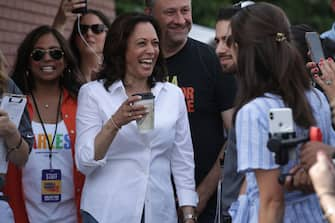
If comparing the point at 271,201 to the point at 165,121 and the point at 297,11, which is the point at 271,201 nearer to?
the point at 165,121

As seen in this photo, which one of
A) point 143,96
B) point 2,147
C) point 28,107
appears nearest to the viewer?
point 143,96

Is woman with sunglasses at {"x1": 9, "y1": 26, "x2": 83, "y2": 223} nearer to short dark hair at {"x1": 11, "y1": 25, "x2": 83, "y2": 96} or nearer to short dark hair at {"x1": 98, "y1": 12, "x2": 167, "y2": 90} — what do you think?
short dark hair at {"x1": 11, "y1": 25, "x2": 83, "y2": 96}

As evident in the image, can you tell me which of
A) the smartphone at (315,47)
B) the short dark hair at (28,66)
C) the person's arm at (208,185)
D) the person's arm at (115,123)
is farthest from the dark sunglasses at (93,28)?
the smartphone at (315,47)

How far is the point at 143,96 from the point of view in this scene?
17.5 feet

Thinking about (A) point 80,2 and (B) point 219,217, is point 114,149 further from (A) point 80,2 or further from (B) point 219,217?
(A) point 80,2

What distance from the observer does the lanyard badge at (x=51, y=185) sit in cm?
608

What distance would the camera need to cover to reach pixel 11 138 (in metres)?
5.66

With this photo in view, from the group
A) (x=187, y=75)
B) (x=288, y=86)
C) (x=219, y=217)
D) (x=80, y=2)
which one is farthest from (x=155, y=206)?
(x=80, y=2)

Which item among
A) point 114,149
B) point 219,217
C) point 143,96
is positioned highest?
point 143,96

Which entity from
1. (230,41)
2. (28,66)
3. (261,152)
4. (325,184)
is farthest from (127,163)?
(325,184)

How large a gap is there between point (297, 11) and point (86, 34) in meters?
16.4

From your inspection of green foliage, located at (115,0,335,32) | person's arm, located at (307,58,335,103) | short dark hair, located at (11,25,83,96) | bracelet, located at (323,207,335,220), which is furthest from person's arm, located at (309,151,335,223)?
green foliage, located at (115,0,335,32)

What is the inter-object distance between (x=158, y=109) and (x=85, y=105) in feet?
1.48

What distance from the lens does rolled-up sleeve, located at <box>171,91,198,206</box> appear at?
586cm
